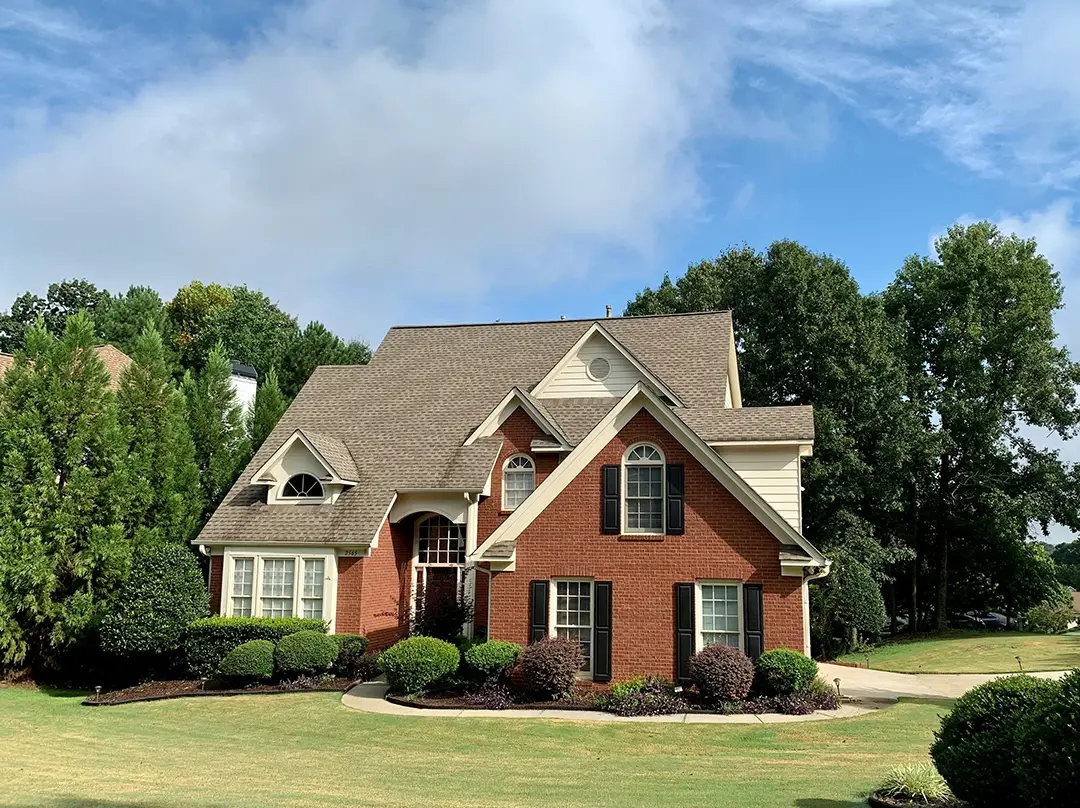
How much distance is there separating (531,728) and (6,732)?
9.92 m

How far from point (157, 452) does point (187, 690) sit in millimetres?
7897

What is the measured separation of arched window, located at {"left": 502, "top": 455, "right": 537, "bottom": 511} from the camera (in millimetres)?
24578

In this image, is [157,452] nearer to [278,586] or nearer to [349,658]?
[278,586]

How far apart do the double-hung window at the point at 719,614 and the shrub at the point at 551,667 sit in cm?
267

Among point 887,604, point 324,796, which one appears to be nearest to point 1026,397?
point 887,604

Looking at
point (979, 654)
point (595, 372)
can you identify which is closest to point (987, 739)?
point (595, 372)

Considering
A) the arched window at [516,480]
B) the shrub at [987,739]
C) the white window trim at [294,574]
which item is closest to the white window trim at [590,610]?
the arched window at [516,480]

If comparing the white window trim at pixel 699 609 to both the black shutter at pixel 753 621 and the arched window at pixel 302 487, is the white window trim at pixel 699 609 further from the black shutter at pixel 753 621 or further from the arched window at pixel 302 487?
the arched window at pixel 302 487

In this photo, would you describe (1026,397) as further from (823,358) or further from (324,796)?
(324,796)

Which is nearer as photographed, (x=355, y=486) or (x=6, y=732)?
(x=6, y=732)

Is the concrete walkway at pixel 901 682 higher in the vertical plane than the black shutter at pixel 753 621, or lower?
lower

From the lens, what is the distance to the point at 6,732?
643 inches

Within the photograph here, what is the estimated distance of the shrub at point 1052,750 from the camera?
7199mm

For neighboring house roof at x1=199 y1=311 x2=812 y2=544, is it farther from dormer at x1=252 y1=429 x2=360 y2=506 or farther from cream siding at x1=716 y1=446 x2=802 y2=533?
cream siding at x1=716 y1=446 x2=802 y2=533
